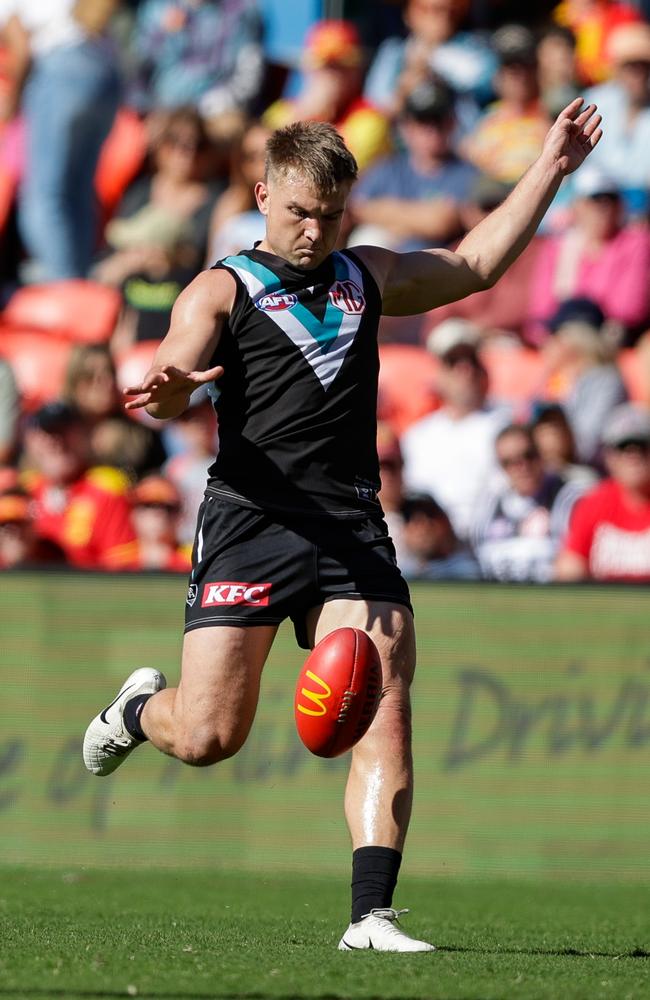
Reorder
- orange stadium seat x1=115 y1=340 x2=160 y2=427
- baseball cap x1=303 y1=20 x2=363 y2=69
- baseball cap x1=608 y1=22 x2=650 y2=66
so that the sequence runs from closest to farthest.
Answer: baseball cap x1=608 y1=22 x2=650 y2=66 < orange stadium seat x1=115 y1=340 x2=160 y2=427 < baseball cap x1=303 y1=20 x2=363 y2=69

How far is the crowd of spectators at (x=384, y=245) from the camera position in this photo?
9852 millimetres

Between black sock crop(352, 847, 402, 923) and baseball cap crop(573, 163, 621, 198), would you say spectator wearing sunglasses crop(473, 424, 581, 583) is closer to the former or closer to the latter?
baseball cap crop(573, 163, 621, 198)

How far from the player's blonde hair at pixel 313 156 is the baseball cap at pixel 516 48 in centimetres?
770

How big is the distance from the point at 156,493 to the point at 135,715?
4531mm

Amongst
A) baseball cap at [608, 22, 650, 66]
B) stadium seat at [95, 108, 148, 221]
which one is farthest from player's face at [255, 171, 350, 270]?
stadium seat at [95, 108, 148, 221]

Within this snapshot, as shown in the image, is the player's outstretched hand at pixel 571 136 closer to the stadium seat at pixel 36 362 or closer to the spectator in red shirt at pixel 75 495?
the spectator in red shirt at pixel 75 495

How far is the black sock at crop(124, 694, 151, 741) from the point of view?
18.4ft

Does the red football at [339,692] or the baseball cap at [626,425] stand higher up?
the baseball cap at [626,425]

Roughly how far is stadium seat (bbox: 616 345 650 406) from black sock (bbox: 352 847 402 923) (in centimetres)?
628

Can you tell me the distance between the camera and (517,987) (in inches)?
163

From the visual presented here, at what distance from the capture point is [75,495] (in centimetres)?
1032

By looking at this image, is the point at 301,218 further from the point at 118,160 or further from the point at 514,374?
the point at 118,160

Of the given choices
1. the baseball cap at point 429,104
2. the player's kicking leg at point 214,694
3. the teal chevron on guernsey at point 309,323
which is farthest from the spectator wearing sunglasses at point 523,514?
the teal chevron on guernsey at point 309,323

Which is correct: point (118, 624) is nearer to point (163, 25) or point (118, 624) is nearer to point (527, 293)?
point (527, 293)
